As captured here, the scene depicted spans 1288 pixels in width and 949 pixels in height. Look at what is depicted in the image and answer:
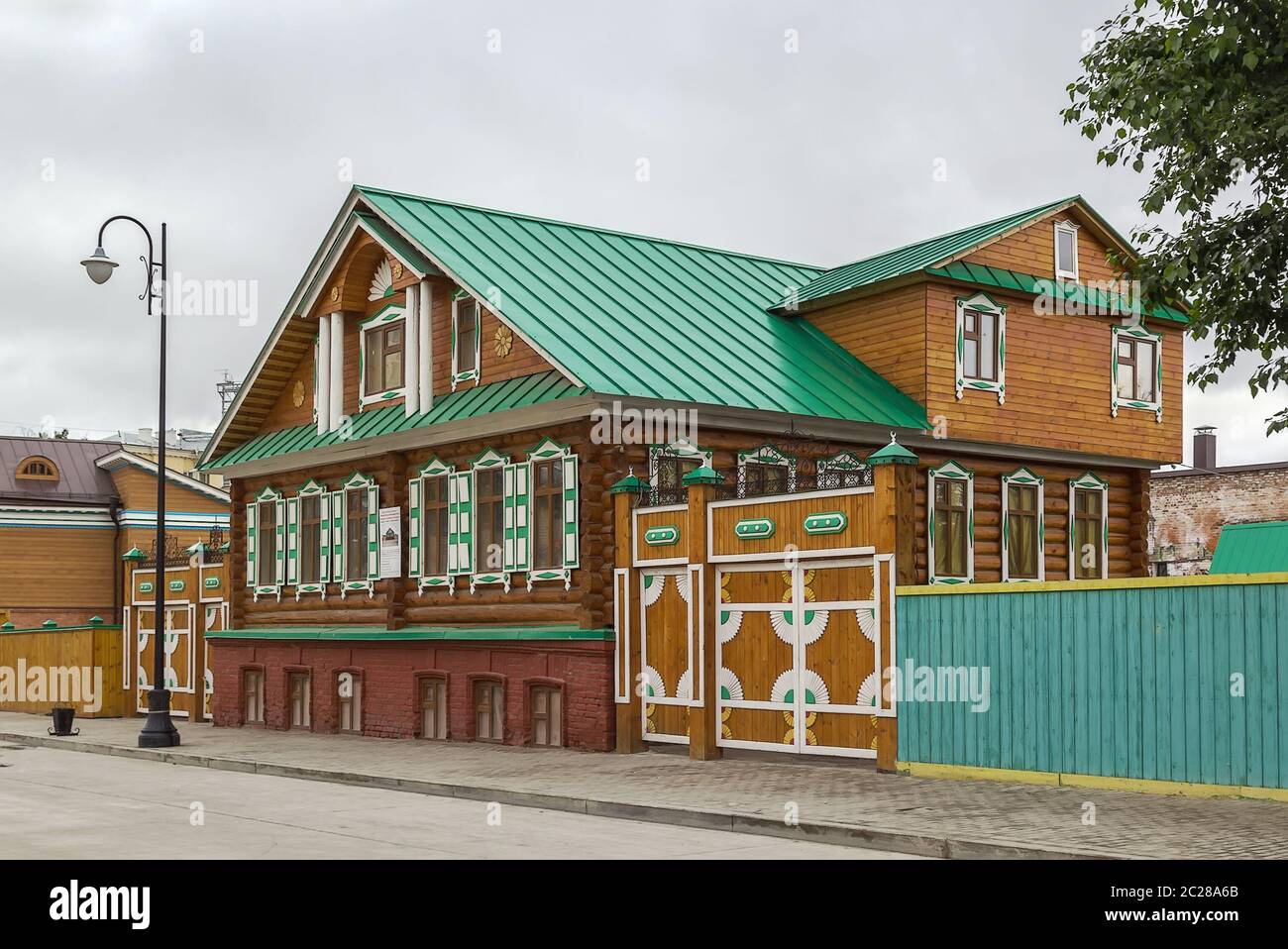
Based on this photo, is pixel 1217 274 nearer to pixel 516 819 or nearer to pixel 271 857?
pixel 516 819

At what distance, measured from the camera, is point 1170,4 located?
1622 centimetres

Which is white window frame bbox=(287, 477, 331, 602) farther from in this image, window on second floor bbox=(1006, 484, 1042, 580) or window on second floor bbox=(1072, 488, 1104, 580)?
window on second floor bbox=(1072, 488, 1104, 580)

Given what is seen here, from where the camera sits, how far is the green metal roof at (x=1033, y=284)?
26188mm

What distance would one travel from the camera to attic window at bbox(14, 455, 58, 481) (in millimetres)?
51375

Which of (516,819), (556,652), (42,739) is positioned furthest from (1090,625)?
(42,739)

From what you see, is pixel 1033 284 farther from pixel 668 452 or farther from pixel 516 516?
pixel 516 516

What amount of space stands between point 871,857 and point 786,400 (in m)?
12.2

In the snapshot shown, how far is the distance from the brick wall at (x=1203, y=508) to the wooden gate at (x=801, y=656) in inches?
1085

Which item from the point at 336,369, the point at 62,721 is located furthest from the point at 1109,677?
the point at 62,721

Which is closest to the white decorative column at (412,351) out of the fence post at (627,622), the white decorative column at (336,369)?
the white decorative column at (336,369)

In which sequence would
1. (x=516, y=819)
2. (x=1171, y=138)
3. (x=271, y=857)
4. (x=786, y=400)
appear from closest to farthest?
(x=271, y=857) < (x=516, y=819) < (x=1171, y=138) < (x=786, y=400)

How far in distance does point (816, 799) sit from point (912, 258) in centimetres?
1389

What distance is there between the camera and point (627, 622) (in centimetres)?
2202

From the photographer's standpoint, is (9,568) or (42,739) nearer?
(42,739)
